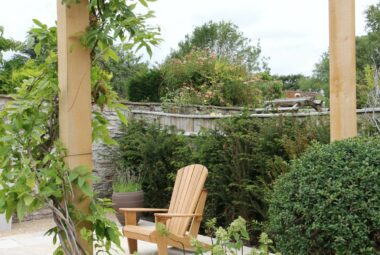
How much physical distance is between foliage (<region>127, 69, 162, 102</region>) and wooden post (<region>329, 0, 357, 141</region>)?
25.3ft

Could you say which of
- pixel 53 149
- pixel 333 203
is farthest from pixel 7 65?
pixel 333 203

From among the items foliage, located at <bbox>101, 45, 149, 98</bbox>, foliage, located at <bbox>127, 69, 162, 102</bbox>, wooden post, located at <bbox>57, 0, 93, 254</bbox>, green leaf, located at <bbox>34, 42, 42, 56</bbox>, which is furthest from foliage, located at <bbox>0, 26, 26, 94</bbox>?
wooden post, located at <bbox>57, 0, 93, 254</bbox>

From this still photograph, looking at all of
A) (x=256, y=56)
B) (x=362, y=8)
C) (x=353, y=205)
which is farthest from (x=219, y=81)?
(x=362, y=8)

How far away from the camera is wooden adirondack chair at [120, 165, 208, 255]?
4.04 metres

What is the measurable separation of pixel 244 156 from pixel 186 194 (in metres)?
0.80

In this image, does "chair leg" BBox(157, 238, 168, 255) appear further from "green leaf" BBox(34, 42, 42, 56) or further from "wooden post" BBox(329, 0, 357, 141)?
"green leaf" BBox(34, 42, 42, 56)

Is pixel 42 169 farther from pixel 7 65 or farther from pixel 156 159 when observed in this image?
pixel 7 65

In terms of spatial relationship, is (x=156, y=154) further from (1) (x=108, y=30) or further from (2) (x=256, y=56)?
(2) (x=256, y=56)

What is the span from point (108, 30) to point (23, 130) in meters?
0.60

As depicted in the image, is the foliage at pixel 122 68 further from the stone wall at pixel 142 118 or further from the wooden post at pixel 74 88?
the stone wall at pixel 142 118

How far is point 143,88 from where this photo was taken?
36.0 feet

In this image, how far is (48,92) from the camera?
2266mm

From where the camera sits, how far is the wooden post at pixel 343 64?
3.31m

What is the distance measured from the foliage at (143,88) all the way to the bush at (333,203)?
8.30 m
